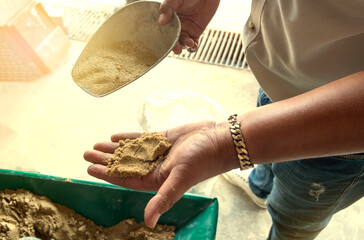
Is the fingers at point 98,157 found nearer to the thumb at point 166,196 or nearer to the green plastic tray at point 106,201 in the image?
the green plastic tray at point 106,201

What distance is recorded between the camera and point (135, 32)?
1.06 metres

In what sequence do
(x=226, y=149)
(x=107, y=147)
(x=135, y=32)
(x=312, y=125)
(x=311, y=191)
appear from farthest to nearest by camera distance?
(x=135, y=32)
(x=107, y=147)
(x=311, y=191)
(x=226, y=149)
(x=312, y=125)

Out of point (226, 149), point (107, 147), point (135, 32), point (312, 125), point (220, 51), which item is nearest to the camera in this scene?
point (312, 125)

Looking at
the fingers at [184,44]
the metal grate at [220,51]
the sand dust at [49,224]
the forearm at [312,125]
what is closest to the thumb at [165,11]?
the fingers at [184,44]

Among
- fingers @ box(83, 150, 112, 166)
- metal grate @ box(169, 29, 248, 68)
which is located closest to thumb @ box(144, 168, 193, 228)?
fingers @ box(83, 150, 112, 166)

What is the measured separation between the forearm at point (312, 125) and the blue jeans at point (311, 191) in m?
0.16

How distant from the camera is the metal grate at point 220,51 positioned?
83.1 inches

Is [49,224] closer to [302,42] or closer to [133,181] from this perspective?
[133,181]

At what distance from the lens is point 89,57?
102cm

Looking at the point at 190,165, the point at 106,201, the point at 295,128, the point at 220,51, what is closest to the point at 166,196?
the point at 190,165

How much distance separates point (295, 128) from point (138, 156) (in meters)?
0.44

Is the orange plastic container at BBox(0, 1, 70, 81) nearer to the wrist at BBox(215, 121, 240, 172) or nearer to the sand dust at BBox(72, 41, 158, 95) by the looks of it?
the sand dust at BBox(72, 41, 158, 95)

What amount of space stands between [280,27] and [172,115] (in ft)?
2.77

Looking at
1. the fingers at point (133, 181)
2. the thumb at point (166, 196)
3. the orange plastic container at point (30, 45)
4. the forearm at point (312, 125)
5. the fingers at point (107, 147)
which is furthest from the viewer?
the orange plastic container at point (30, 45)
